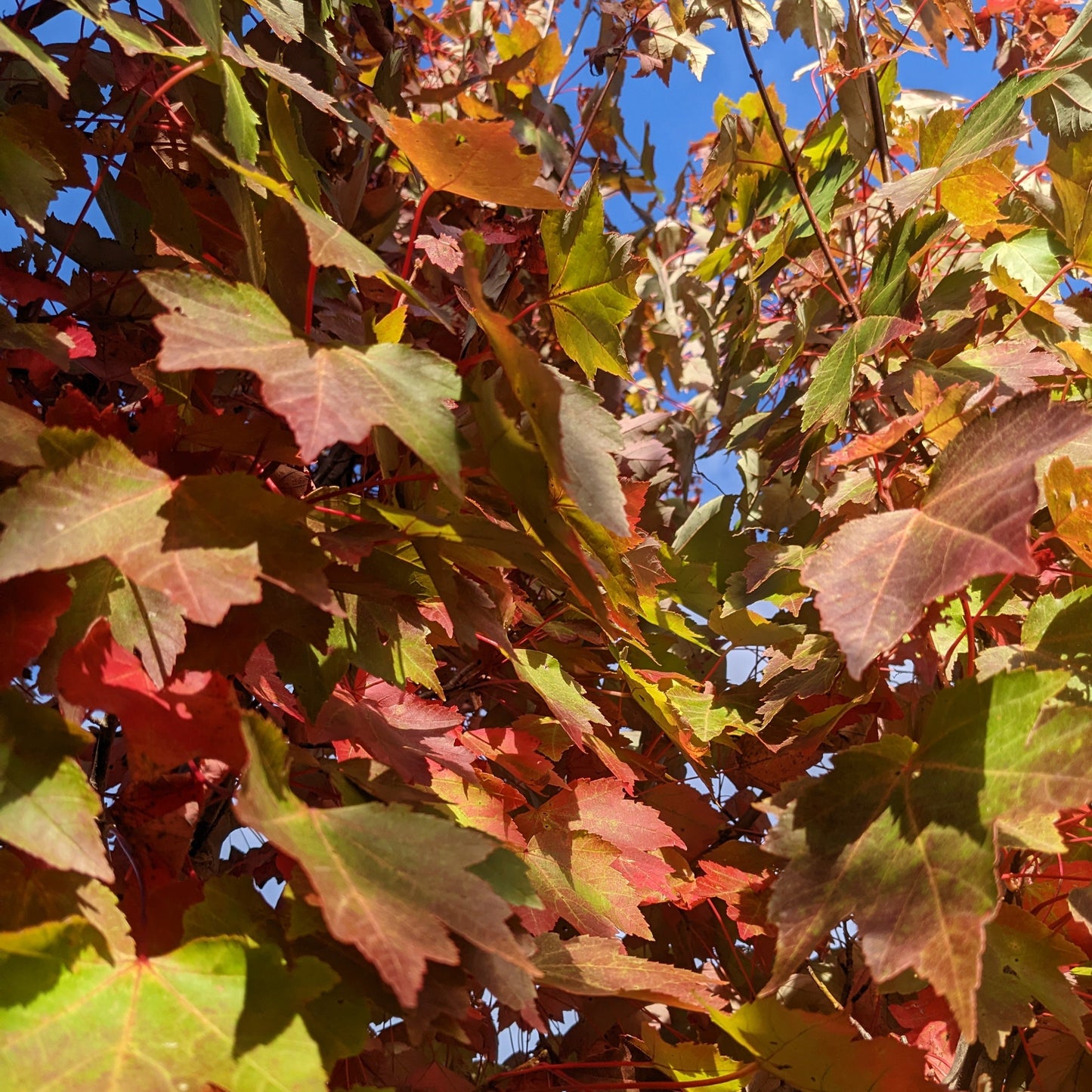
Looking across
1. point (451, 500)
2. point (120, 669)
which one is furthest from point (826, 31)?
point (120, 669)

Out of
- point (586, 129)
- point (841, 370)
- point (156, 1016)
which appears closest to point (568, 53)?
point (586, 129)

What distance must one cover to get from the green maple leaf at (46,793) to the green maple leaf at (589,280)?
446 millimetres

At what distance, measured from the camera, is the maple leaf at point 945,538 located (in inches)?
18.6

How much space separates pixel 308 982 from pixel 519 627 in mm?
526

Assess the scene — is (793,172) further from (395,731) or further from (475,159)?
(395,731)

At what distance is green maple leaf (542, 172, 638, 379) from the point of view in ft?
2.26

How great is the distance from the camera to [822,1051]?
571mm

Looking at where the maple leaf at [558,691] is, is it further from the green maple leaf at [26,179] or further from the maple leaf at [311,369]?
the green maple leaf at [26,179]

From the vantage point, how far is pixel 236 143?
615mm

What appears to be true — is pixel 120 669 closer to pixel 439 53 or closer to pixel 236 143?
pixel 236 143

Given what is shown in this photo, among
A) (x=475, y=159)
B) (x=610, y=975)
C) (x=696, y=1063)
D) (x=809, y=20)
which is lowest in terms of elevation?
(x=696, y=1063)

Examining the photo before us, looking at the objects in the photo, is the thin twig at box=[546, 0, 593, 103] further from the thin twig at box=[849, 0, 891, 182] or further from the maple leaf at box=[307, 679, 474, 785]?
the maple leaf at box=[307, 679, 474, 785]

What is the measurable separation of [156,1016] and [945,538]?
459 millimetres

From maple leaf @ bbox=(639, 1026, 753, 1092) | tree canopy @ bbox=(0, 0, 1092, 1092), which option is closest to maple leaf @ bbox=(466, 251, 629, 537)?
tree canopy @ bbox=(0, 0, 1092, 1092)
